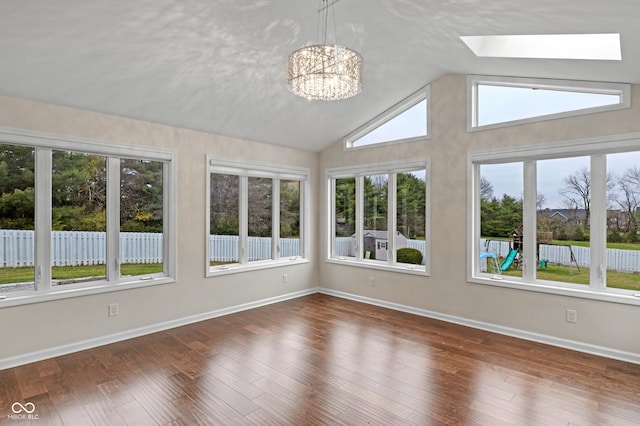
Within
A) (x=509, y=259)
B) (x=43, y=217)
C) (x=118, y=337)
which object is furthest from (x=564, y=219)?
(x=43, y=217)

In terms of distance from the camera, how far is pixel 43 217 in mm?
3463

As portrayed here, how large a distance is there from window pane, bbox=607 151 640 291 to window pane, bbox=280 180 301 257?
420 centimetres

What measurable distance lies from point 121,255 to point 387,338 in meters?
3.24

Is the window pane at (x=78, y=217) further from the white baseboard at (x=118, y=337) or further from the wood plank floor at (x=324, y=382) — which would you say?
the wood plank floor at (x=324, y=382)

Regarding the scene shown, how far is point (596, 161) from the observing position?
143 inches

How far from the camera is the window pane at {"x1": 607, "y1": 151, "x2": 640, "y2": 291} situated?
11.4 feet

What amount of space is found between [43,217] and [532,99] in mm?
5472

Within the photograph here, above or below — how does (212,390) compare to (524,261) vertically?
below

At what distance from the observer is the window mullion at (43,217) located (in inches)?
135

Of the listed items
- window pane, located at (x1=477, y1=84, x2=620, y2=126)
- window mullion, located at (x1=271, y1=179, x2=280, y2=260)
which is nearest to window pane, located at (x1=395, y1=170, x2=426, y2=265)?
window pane, located at (x1=477, y1=84, x2=620, y2=126)

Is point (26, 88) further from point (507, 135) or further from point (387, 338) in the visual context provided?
point (507, 135)

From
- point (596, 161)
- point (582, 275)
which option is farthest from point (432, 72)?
point (582, 275)

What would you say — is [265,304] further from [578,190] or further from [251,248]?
[578,190]

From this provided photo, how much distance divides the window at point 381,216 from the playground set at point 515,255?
0.78 m
